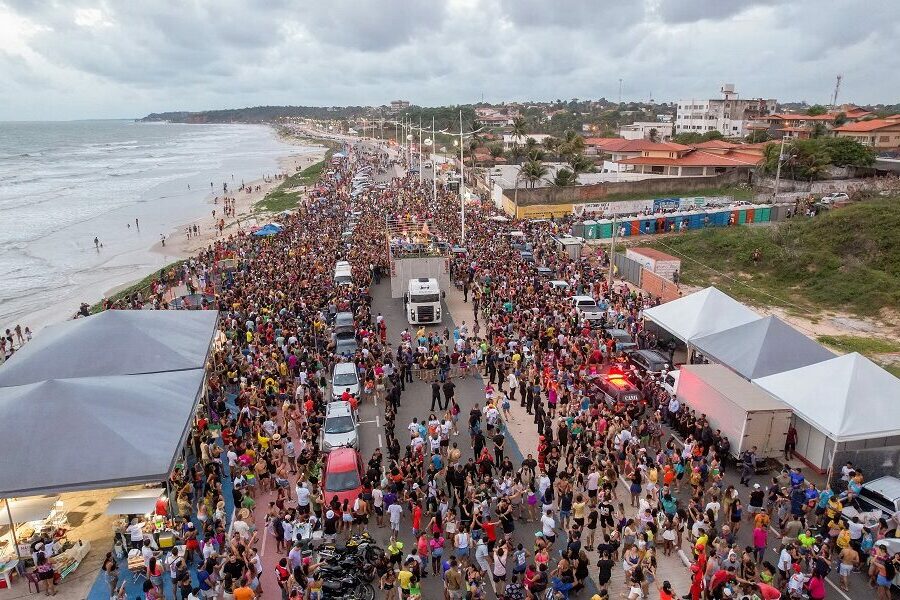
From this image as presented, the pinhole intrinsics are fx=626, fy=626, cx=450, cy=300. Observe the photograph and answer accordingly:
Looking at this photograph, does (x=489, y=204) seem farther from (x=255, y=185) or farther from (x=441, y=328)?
(x=255, y=185)

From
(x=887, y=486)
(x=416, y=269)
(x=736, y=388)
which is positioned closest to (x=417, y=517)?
(x=736, y=388)

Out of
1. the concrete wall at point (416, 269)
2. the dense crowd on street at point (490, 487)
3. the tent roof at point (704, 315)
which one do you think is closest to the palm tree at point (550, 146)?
the concrete wall at point (416, 269)

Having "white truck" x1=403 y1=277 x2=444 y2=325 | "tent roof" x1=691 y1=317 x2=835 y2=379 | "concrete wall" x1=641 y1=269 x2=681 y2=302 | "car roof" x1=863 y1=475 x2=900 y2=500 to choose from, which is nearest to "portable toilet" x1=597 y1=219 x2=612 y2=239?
"concrete wall" x1=641 y1=269 x2=681 y2=302

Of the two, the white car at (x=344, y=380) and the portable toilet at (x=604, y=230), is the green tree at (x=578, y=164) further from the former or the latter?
the white car at (x=344, y=380)

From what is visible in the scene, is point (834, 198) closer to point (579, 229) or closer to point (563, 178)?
point (563, 178)

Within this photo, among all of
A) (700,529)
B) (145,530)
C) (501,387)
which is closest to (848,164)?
(501,387)

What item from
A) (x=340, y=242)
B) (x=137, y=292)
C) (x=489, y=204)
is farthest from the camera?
(x=489, y=204)

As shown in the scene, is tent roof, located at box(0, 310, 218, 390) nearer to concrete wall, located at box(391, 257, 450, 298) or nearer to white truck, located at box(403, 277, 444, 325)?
white truck, located at box(403, 277, 444, 325)
